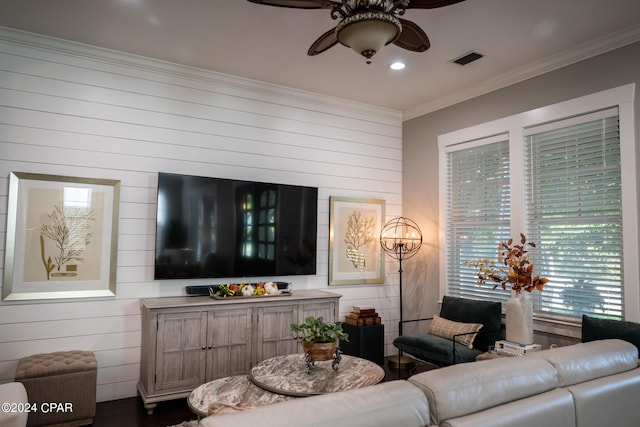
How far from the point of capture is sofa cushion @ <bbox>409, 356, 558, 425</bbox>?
1542 mm

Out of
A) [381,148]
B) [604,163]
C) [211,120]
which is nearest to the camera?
[604,163]

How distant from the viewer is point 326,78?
Result: 14.8ft

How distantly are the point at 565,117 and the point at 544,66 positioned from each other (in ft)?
1.78

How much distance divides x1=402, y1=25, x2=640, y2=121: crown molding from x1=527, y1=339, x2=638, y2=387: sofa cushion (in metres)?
2.51

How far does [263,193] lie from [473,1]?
256 centimetres

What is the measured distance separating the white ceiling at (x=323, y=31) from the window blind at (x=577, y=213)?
665mm

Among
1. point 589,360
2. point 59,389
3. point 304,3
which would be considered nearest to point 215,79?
point 304,3

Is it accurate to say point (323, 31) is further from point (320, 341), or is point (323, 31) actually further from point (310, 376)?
point (310, 376)

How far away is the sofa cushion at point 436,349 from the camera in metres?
3.75

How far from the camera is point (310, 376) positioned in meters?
2.86

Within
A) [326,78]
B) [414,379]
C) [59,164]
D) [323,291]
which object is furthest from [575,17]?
[59,164]

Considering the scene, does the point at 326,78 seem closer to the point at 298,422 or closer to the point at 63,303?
the point at 63,303

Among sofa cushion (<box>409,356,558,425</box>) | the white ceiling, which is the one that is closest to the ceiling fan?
the white ceiling

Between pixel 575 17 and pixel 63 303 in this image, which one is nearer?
pixel 575 17
